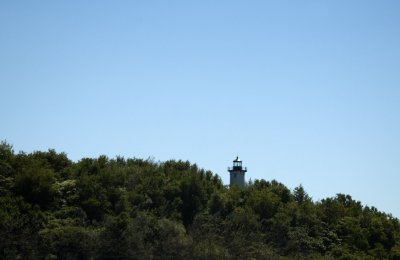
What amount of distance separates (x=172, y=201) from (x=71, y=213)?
9779mm

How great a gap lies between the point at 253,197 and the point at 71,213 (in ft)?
55.5

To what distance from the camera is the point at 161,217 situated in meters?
47.3

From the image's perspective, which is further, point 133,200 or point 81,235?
point 133,200

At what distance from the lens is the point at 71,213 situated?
43469mm

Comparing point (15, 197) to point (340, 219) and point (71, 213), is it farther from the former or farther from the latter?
point (340, 219)

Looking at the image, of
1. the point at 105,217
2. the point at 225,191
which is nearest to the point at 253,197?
the point at 225,191

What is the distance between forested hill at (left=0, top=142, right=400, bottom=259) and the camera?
134 feet

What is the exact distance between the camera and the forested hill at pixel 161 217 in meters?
40.7

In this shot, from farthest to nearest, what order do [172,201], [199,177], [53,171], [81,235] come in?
1. [199,177]
2. [172,201]
3. [53,171]
4. [81,235]

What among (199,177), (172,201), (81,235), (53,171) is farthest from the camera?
(199,177)

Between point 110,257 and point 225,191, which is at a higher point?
point 225,191

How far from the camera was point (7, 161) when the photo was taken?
45469mm

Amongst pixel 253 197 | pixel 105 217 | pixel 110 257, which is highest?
pixel 253 197

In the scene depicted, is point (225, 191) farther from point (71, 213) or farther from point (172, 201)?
point (71, 213)
